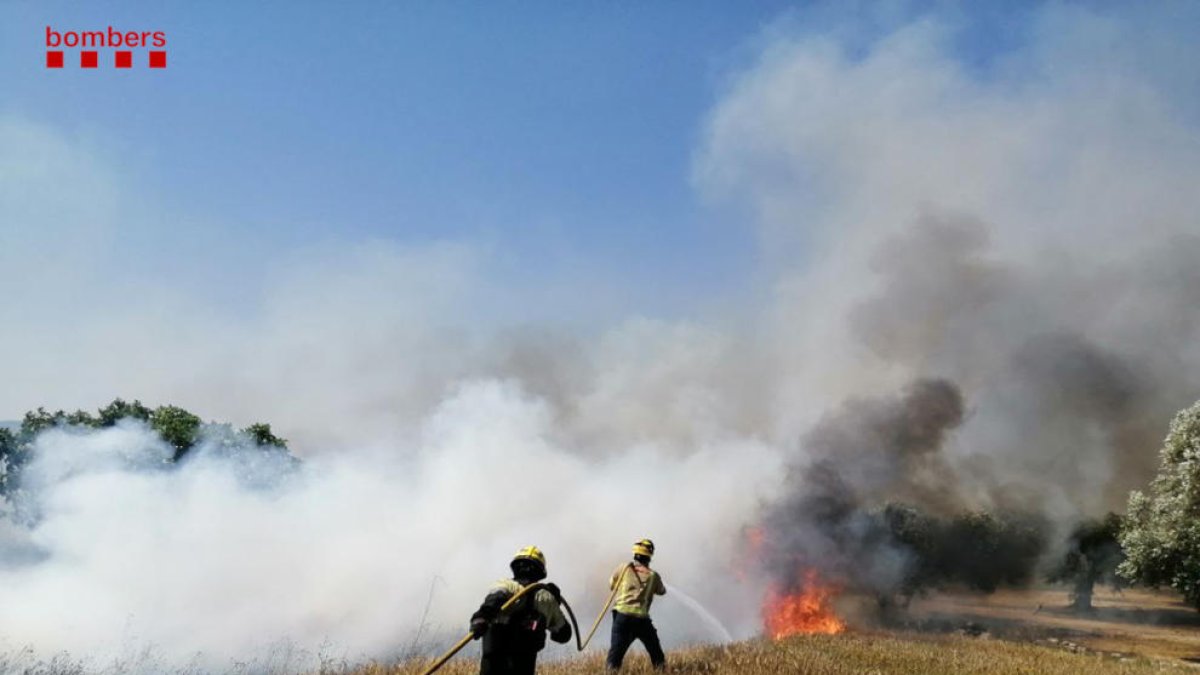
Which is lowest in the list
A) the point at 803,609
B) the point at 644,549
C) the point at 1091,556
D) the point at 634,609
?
the point at 1091,556

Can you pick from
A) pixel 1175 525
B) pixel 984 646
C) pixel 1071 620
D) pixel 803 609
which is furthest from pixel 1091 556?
pixel 984 646

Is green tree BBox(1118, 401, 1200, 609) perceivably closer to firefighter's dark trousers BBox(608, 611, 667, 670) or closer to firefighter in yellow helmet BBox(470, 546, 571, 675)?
firefighter's dark trousers BBox(608, 611, 667, 670)

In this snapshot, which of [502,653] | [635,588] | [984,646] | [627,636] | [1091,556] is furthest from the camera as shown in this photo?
[1091,556]

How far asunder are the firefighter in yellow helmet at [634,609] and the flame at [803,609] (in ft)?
55.6

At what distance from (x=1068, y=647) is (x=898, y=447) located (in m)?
9.81

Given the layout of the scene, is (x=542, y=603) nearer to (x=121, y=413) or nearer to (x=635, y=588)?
(x=635, y=588)

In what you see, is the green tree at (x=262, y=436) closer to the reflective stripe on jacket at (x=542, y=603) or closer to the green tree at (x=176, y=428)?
the green tree at (x=176, y=428)

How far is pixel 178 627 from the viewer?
21234mm

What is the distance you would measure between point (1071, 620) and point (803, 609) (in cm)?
2022

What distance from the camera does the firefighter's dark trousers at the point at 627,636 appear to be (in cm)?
1091

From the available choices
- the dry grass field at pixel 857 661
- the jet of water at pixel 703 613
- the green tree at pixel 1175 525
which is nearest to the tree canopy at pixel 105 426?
the jet of water at pixel 703 613

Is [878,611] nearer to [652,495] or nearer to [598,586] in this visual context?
[652,495]

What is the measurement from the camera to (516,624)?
22.7 ft

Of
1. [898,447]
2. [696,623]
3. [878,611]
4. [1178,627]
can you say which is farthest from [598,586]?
[1178,627]
